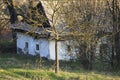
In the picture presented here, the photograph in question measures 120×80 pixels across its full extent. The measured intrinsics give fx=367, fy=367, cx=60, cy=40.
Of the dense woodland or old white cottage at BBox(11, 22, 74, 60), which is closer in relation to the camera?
the dense woodland

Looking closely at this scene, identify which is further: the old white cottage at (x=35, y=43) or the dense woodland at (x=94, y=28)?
the old white cottage at (x=35, y=43)

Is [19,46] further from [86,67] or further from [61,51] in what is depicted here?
[86,67]

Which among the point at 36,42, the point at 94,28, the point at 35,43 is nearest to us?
the point at 94,28

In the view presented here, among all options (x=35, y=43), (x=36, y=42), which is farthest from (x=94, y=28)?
(x=35, y=43)

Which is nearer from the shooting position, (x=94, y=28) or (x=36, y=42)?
(x=94, y=28)

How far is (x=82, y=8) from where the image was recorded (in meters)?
23.2

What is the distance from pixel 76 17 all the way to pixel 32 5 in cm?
736

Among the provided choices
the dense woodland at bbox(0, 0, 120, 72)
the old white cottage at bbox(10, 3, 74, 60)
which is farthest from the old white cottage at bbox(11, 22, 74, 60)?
the dense woodland at bbox(0, 0, 120, 72)

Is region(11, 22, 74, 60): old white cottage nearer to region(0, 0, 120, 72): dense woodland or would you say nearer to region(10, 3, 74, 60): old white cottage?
region(10, 3, 74, 60): old white cottage

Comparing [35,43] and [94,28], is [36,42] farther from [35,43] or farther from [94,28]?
[94,28]

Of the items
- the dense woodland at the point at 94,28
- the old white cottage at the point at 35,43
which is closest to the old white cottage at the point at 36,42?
the old white cottage at the point at 35,43

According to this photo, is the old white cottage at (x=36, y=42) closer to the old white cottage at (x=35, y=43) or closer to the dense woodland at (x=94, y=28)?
the old white cottage at (x=35, y=43)

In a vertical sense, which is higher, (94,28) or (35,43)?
(94,28)

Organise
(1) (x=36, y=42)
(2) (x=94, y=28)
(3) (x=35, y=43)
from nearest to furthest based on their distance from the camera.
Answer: (2) (x=94, y=28)
(1) (x=36, y=42)
(3) (x=35, y=43)
